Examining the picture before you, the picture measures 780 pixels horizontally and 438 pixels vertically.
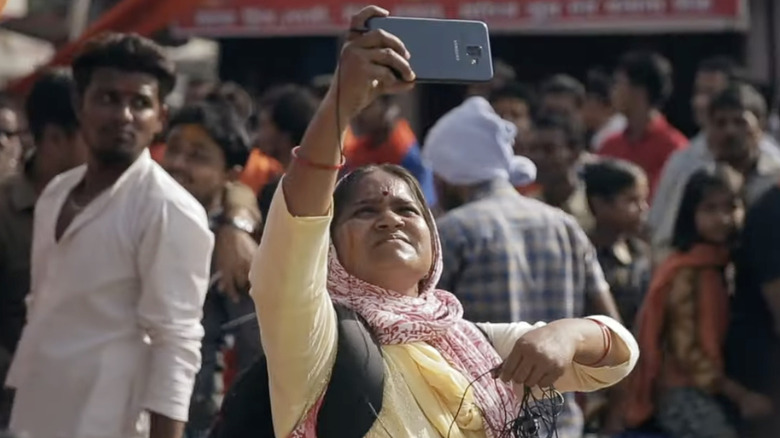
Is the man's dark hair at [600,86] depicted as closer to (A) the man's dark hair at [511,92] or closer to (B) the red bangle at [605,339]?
(A) the man's dark hair at [511,92]

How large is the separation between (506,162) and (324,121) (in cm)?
303

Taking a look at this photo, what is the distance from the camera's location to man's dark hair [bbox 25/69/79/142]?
6.20m

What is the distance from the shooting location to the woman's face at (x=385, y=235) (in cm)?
366

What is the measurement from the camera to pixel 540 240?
596 centimetres

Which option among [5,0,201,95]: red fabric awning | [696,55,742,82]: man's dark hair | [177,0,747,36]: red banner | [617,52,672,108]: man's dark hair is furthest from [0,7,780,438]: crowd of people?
[177,0,747,36]: red banner

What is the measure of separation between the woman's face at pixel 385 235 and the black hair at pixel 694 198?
10.9 ft

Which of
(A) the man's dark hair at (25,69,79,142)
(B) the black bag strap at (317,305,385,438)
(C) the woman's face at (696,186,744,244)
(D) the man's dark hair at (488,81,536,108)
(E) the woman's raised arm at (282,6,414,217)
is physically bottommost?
(C) the woman's face at (696,186,744,244)

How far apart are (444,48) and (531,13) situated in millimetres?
7468

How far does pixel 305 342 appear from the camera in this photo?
3.42 meters

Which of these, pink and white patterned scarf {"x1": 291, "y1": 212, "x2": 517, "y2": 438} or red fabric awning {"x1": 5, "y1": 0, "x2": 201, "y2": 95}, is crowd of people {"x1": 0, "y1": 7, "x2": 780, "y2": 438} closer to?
pink and white patterned scarf {"x1": 291, "y1": 212, "x2": 517, "y2": 438}

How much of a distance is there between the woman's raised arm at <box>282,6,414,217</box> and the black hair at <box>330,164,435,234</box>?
1.55 ft

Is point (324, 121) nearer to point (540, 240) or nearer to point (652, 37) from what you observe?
point (540, 240)

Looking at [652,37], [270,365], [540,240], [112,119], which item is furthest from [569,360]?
[652,37]

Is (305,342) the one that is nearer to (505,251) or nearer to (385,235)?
(385,235)
